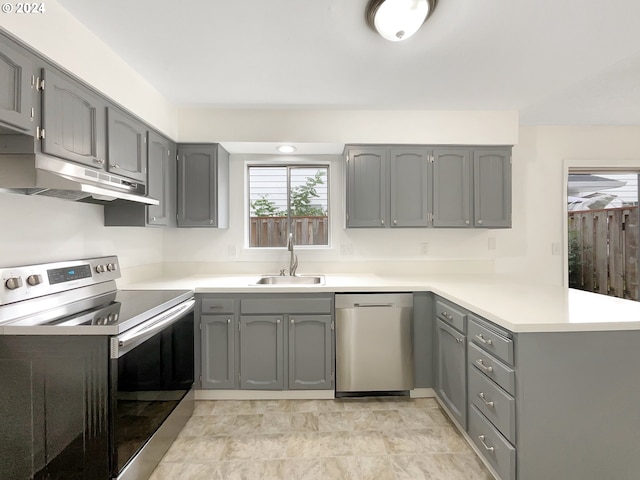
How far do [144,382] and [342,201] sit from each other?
2.14 m

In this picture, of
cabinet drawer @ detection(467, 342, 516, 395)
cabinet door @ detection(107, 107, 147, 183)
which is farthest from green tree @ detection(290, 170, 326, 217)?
cabinet drawer @ detection(467, 342, 516, 395)

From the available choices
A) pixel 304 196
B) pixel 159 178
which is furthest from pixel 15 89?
pixel 304 196

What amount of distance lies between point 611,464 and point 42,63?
10.0 ft

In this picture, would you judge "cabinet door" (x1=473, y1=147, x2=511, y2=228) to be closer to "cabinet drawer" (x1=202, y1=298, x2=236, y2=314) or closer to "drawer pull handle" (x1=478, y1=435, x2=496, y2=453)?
"drawer pull handle" (x1=478, y1=435, x2=496, y2=453)

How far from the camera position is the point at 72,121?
62.9 inches

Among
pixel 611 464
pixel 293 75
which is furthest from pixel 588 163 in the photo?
pixel 293 75

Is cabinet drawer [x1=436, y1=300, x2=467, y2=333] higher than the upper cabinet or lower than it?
lower

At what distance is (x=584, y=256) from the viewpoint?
3.40 meters

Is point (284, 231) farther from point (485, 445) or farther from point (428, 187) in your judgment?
point (485, 445)

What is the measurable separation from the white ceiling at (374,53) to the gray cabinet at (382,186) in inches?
15.7

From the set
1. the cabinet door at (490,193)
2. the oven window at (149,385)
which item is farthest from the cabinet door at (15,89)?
the cabinet door at (490,193)

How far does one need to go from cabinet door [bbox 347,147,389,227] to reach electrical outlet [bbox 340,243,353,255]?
14.2 inches

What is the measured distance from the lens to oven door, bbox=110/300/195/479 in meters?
1.41

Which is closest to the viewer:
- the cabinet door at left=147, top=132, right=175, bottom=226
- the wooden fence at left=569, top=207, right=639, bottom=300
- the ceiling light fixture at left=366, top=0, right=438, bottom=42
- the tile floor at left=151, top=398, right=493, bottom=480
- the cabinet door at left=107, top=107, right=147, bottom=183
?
the ceiling light fixture at left=366, top=0, right=438, bottom=42
